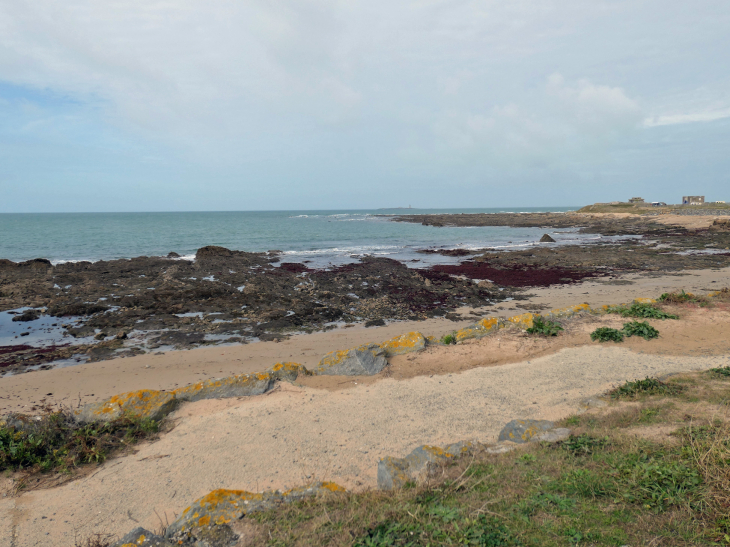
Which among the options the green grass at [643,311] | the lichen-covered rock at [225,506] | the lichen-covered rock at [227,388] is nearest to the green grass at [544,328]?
the green grass at [643,311]

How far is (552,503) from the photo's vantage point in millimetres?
3734

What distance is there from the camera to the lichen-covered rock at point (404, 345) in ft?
32.6

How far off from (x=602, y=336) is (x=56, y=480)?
12.2 meters

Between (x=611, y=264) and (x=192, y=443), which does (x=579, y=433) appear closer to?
(x=192, y=443)

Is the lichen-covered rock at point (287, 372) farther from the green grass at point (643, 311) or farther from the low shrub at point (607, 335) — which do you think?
the green grass at point (643, 311)

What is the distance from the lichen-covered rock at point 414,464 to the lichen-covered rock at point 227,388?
4.04 m

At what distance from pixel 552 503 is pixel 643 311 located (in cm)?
1034

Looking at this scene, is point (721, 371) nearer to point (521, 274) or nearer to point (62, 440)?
point (62, 440)

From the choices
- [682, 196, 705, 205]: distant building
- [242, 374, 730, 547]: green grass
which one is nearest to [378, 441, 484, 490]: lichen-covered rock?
[242, 374, 730, 547]: green grass

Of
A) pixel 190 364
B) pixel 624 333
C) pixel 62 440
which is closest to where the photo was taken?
pixel 62 440

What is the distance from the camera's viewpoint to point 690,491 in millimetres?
3525

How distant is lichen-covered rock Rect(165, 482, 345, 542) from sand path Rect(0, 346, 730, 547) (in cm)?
81

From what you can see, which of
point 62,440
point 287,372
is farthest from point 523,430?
point 62,440

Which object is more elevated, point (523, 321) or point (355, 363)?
point (523, 321)
